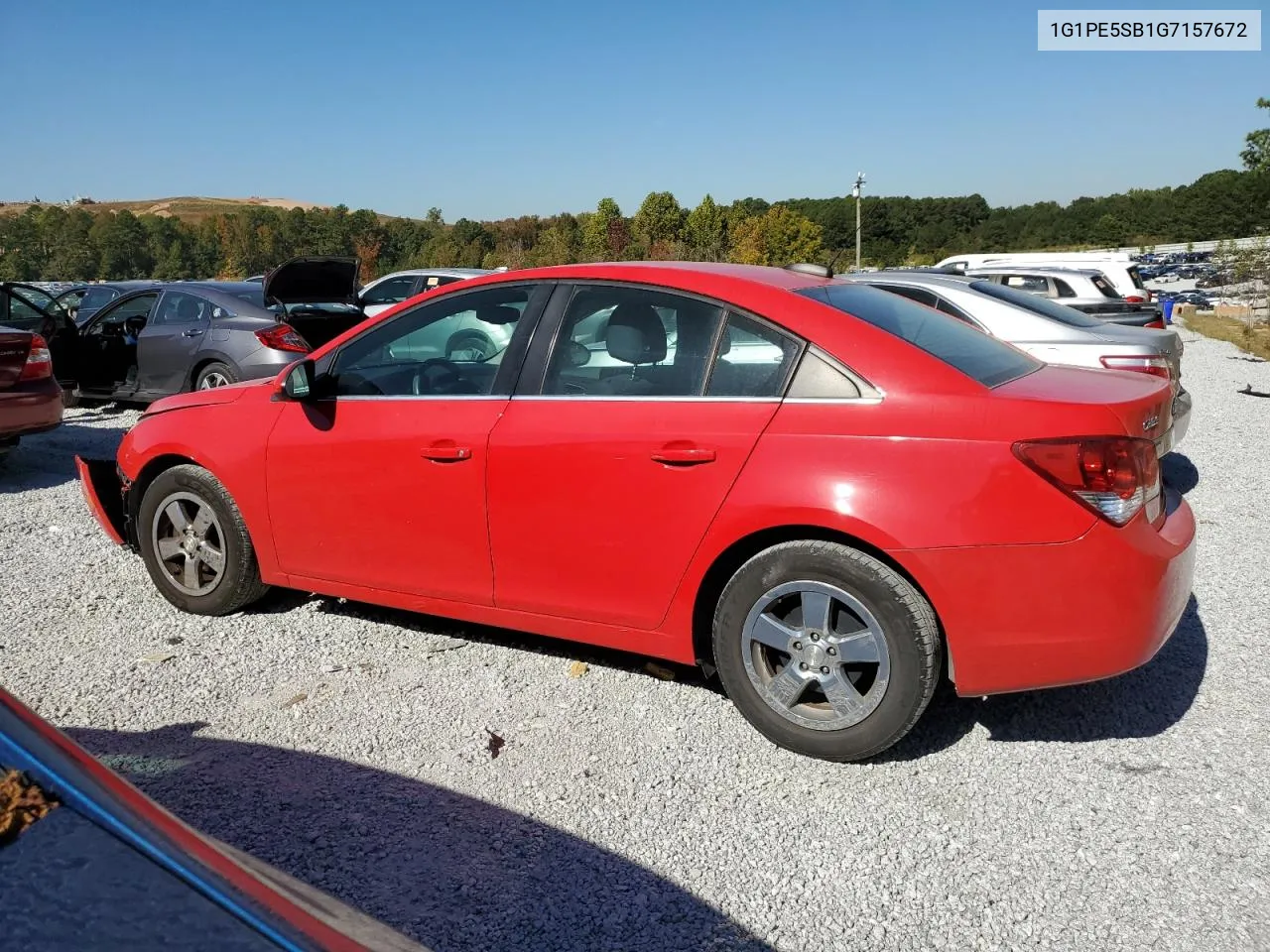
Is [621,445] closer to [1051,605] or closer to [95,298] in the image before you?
[1051,605]

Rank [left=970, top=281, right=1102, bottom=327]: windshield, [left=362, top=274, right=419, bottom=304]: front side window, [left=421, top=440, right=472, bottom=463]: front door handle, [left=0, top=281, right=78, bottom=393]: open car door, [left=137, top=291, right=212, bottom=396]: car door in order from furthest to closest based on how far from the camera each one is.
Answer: [left=362, top=274, right=419, bottom=304]: front side window, [left=0, top=281, right=78, bottom=393]: open car door, [left=137, top=291, right=212, bottom=396]: car door, [left=970, top=281, right=1102, bottom=327]: windshield, [left=421, top=440, right=472, bottom=463]: front door handle

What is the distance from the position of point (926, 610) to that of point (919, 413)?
631 millimetres

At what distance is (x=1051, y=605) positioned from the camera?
10.3 feet

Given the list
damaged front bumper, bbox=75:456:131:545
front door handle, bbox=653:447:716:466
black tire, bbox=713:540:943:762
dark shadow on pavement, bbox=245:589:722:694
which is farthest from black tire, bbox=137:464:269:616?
black tire, bbox=713:540:943:762

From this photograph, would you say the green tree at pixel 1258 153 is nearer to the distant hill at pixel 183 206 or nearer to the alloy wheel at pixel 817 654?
the alloy wheel at pixel 817 654

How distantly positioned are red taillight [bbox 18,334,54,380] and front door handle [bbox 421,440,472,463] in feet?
19.3

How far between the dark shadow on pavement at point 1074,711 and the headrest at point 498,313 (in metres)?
2.20

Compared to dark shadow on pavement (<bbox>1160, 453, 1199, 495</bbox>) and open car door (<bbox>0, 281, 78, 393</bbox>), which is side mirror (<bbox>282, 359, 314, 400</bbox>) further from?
open car door (<bbox>0, 281, 78, 393</bbox>)

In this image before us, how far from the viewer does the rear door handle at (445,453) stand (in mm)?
3980

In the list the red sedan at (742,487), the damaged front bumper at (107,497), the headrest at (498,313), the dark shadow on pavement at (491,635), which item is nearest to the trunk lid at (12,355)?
the damaged front bumper at (107,497)

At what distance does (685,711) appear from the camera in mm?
3947

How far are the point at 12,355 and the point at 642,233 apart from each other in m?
48.4

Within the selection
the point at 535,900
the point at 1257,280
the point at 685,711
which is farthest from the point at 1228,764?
the point at 1257,280

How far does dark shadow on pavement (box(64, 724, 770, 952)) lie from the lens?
263 centimetres
